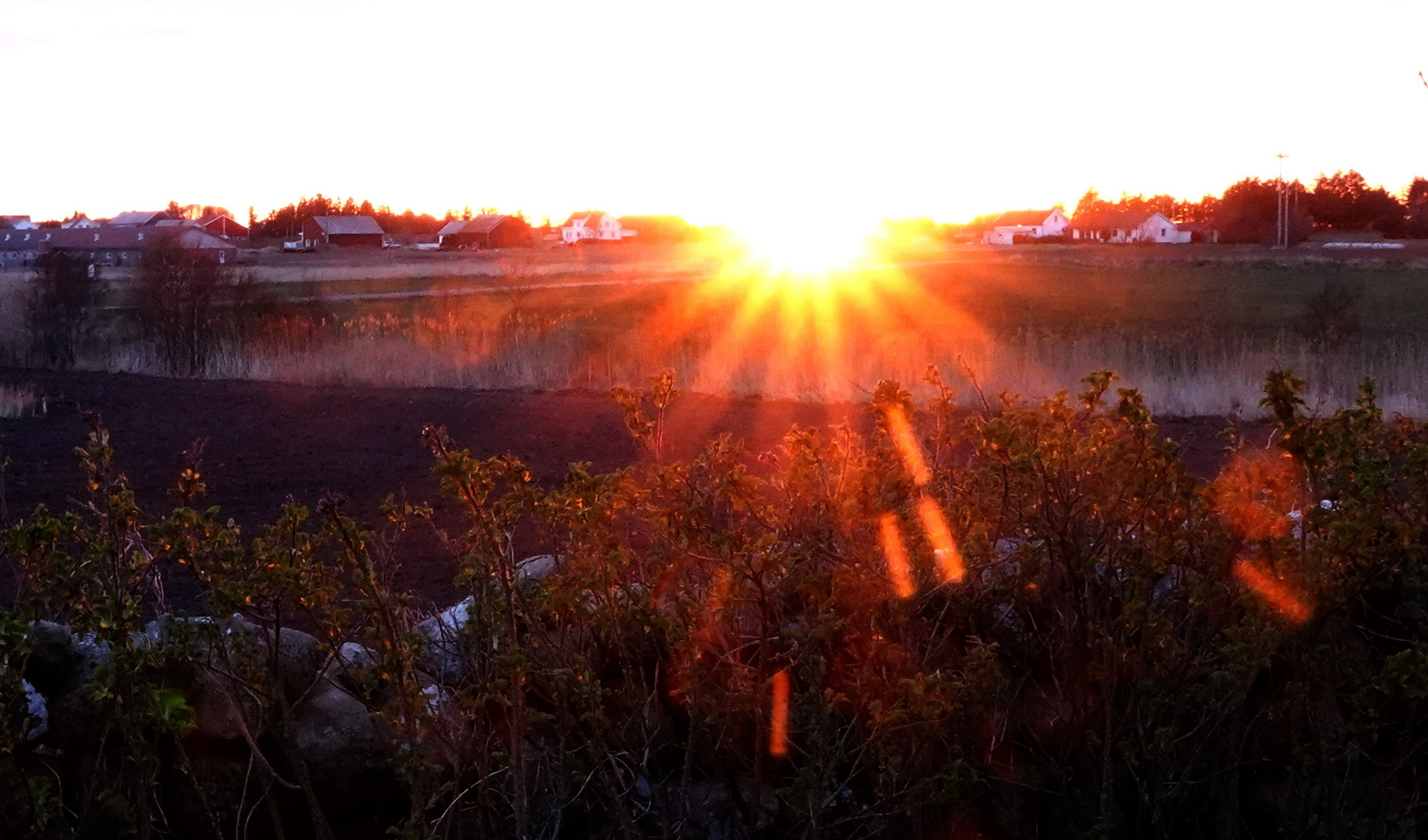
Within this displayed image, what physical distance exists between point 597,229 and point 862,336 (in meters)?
85.5

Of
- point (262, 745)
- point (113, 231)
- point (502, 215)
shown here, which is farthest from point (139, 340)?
point (502, 215)

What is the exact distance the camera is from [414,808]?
310 centimetres

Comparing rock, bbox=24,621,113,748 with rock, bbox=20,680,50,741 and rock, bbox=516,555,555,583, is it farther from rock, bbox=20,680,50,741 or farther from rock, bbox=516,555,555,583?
rock, bbox=516,555,555,583

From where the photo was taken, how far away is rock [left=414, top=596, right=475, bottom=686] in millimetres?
3979

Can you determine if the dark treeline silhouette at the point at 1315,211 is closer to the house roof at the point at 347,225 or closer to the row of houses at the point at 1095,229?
the row of houses at the point at 1095,229

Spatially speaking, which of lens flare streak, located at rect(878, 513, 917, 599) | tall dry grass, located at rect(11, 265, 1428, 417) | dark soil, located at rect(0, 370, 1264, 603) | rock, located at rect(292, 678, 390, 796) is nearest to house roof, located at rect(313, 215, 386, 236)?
tall dry grass, located at rect(11, 265, 1428, 417)

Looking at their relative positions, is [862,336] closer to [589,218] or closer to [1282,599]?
[1282,599]

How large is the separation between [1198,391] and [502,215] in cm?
7713

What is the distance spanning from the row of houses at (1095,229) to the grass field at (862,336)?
43.9 meters

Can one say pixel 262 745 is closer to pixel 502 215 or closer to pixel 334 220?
pixel 334 220

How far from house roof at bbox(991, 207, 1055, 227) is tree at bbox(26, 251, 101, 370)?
103 meters

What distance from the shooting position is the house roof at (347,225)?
75.9m

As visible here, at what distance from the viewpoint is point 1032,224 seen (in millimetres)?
114188

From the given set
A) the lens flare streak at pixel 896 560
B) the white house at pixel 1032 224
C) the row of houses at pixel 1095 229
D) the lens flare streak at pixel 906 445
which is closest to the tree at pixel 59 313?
the lens flare streak at pixel 906 445
